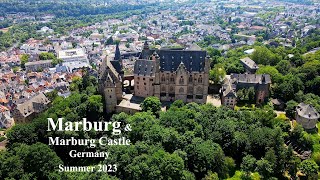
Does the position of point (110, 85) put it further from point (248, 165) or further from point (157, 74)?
point (248, 165)

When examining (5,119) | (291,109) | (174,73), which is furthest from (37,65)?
(291,109)

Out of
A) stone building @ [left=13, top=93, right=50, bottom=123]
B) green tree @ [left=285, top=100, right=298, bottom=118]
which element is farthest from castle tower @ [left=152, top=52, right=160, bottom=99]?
green tree @ [left=285, top=100, right=298, bottom=118]

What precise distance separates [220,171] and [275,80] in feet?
178

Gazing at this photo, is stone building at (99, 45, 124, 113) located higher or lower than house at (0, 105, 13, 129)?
higher

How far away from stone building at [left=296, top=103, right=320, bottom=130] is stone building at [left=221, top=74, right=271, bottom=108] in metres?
13.9

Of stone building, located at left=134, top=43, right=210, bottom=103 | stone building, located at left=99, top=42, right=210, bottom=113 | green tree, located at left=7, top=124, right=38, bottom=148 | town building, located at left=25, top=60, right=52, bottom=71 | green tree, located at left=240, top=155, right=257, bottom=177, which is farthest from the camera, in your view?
Result: town building, located at left=25, top=60, right=52, bottom=71

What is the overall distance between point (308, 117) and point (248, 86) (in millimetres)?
22993

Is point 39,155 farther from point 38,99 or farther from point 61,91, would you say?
point 61,91

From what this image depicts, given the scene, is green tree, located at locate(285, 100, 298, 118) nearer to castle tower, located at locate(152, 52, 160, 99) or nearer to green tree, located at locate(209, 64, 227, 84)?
green tree, located at locate(209, 64, 227, 84)

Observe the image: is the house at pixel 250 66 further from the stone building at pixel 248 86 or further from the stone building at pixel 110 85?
the stone building at pixel 110 85

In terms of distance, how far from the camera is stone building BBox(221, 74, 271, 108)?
10312cm

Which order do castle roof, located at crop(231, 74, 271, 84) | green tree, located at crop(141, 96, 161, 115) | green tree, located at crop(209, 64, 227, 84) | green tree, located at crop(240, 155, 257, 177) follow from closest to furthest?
green tree, located at crop(240, 155, 257, 177)
green tree, located at crop(141, 96, 161, 115)
castle roof, located at crop(231, 74, 271, 84)
green tree, located at crop(209, 64, 227, 84)

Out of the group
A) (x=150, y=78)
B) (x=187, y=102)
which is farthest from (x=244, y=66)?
(x=150, y=78)

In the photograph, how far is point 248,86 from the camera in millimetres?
109812
